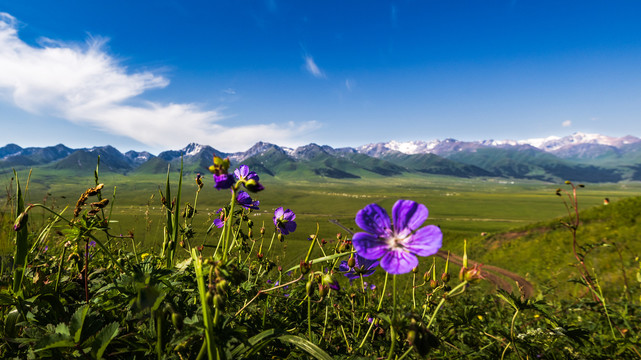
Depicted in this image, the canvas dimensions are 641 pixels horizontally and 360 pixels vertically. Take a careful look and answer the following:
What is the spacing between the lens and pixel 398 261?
1.26m

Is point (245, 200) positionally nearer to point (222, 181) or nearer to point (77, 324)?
point (222, 181)

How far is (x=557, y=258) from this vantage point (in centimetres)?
2316

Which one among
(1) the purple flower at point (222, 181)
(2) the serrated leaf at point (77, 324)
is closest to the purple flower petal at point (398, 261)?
(1) the purple flower at point (222, 181)

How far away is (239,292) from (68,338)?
2.91 ft

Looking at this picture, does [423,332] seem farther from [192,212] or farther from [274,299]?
[192,212]

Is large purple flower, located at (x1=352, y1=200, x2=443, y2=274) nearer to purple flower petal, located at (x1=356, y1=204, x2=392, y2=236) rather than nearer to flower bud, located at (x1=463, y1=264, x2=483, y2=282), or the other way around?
purple flower petal, located at (x1=356, y1=204, x2=392, y2=236)

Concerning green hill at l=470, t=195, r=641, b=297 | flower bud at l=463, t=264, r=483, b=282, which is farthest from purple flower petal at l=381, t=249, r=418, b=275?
green hill at l=470, t=195, r=641, b=297

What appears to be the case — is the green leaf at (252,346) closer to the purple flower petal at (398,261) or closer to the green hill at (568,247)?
the purple flower petal at (398,261)

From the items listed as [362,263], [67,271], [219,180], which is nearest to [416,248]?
[362,263]

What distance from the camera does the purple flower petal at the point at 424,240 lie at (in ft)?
3.91

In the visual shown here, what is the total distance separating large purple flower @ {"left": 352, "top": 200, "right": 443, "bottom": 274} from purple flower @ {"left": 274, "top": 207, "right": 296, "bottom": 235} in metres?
0.92

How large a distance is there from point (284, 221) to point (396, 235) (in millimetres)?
1040

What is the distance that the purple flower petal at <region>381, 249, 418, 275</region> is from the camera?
3.75 feet

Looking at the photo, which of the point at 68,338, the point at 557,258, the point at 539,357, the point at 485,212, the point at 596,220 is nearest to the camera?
the point at 68,338
